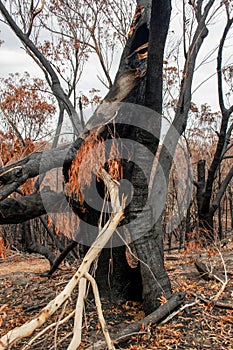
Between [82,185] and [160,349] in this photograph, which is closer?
[160,349]

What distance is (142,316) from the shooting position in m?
3.88

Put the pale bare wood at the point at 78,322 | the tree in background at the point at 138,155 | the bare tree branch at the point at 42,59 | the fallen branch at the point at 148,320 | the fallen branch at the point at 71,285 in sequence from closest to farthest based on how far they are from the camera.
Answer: the fallen branch at the point at 71,285
the pale bare wood at the point at 78,322
the fallen branch at the point at 148,320
the tree in background at the point at 138,155
the bare tree branch at the point at 42,59

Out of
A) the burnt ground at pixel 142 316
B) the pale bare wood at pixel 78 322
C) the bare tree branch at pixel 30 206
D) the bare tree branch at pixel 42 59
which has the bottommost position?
the burnt ground at pixel 142 316

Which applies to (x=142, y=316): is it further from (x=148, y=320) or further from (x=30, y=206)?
(x=30, y=206)

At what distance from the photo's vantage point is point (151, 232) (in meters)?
3.83

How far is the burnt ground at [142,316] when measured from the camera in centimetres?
311

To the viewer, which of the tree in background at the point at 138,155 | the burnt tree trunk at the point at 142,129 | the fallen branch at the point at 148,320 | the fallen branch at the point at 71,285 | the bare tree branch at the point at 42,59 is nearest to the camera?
the fallen branch at the point at 71,285

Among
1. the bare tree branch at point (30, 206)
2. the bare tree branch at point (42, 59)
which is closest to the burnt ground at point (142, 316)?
the bare tree branch at point (30, 206)

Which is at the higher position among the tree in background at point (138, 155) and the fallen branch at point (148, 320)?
the tree in background at point (138, 155)

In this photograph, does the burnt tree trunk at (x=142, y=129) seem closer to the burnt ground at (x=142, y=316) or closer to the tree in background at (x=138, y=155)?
the tree in background at (x=138, y=155)

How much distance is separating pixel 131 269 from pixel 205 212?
4477 millimetres

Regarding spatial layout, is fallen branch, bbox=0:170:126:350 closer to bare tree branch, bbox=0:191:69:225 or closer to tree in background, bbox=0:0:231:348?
tree in background, bbox=0:0:231:348

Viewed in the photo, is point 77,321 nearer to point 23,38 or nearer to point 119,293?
point 119,293

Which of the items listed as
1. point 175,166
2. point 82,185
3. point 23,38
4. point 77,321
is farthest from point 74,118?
point 175,166
